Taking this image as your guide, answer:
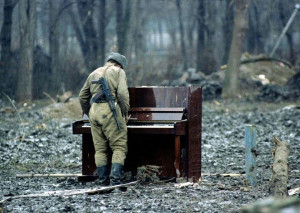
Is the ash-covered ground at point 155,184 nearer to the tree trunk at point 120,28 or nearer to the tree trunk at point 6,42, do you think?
the tree trunk at point 6,42

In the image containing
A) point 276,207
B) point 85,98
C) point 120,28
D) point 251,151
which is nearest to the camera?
point 276,207

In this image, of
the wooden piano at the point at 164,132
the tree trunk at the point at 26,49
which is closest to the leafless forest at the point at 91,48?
the tree trunk at the point at 26,49

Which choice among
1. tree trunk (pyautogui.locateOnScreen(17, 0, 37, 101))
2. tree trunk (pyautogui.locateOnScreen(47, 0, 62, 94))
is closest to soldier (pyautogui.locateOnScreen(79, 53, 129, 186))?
tree trunk (pyautogui.locateOnScreen(17, 0, 37, 101))

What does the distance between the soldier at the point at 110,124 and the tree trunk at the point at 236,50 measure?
62.8 ft

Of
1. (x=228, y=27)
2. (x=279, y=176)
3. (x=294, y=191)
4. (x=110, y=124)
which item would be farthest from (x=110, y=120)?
(x=228, y=27)

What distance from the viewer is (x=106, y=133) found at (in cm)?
961

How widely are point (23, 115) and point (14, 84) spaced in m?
5.95

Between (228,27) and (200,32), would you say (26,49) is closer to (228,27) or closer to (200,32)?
(228,27)

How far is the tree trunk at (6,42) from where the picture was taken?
27938mm

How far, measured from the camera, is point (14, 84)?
27.8 metres

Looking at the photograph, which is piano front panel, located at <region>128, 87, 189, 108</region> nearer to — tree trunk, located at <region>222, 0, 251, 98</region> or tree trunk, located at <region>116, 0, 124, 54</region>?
tree trunk, located at <region>222, 0, 251, 98</region>

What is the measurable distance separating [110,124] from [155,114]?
0.78m

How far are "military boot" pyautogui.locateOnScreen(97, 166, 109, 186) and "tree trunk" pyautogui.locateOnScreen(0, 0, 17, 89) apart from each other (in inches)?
721

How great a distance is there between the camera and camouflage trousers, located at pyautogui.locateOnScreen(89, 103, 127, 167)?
9.55 m
